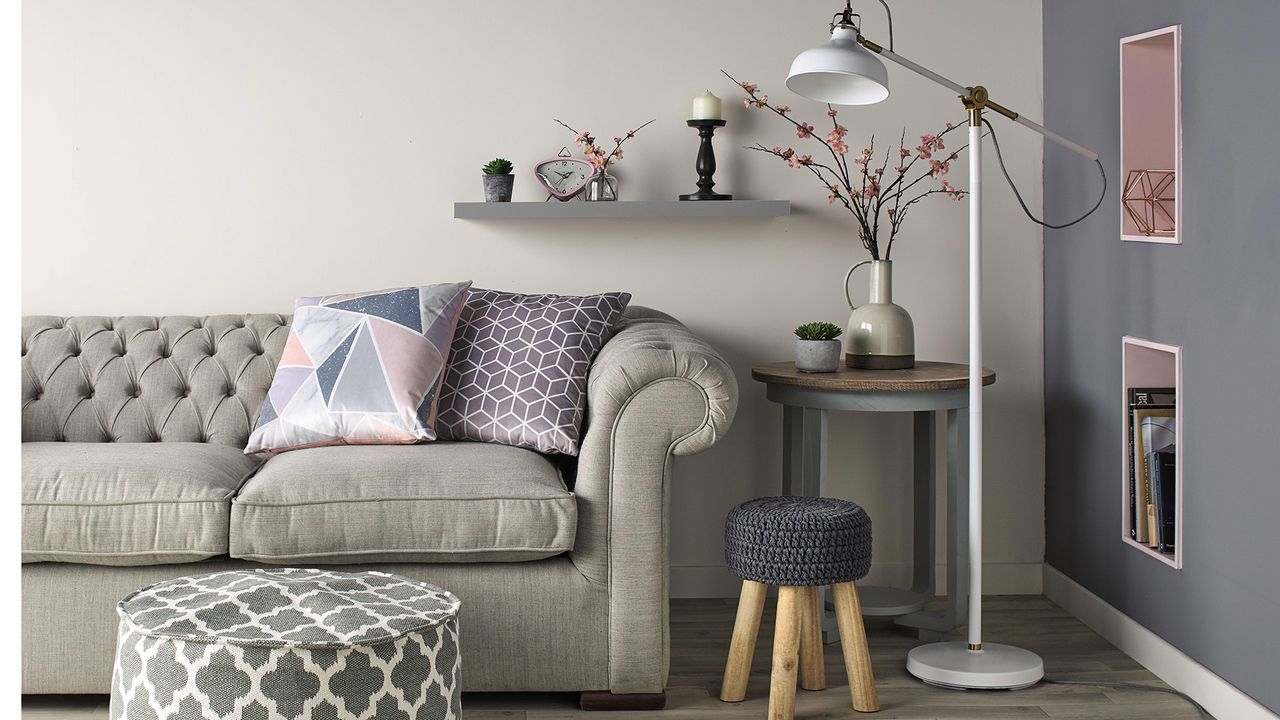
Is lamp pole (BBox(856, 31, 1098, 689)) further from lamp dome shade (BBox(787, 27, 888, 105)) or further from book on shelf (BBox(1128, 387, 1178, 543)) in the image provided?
book on shelf (BBox(1128, 387, 1178, 543))

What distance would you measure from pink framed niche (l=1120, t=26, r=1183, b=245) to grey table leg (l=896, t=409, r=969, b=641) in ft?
2.02

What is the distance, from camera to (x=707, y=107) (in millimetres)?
3127

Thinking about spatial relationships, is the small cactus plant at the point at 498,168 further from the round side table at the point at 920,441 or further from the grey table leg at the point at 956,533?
the grey table leg at the point at 956,533

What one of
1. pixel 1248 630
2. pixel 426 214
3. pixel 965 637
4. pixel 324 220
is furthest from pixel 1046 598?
pixel 324 220

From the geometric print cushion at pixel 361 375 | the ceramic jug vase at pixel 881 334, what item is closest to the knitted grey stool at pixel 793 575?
the ceramic jug vase at pixel 881 334

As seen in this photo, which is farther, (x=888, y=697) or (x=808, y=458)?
(x=808, y=458)

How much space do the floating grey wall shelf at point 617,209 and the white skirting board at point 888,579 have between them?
103cm

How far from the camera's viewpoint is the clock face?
321 cm

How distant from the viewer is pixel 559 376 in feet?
8.76

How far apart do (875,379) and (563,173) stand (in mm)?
1100

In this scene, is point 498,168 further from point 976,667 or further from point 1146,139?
point 976,667

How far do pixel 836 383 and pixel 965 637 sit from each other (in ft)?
2.68

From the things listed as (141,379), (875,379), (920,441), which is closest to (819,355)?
(875,379)

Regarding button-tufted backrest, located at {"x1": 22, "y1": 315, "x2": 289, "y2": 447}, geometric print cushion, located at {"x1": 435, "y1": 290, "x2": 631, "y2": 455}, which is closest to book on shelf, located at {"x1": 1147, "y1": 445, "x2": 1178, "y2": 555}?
geometric print cushion, located at {"x1": 435, "y1": 290, "x2": 631, "y2": 455}
